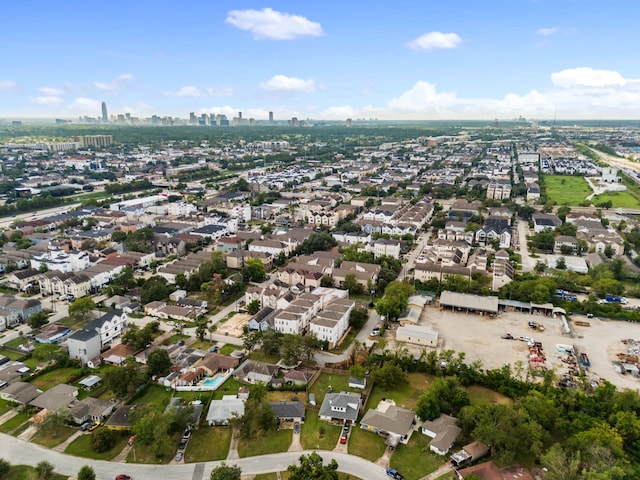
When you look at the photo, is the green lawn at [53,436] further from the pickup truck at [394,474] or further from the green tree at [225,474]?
the pickup truck at [394,474]

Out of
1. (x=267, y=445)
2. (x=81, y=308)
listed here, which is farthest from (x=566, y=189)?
(x=81, y=308)

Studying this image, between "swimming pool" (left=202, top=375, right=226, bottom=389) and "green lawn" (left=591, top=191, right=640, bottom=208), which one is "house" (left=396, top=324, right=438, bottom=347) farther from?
"green lawn" (left=591, top=191, right=640, bottom=208)

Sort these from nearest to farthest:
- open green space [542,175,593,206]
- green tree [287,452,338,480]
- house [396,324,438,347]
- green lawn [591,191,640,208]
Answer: green tree [287,452,338,480], house [396,324,438,347], green lawn [591,191,640,208], open green space [542,175,593,206]

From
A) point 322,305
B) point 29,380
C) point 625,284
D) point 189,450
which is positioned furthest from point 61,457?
point 625,284

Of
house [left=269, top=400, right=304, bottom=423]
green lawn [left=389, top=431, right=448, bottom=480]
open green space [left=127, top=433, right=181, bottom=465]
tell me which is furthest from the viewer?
house [left=269, top=400, right=304, bottom=423]

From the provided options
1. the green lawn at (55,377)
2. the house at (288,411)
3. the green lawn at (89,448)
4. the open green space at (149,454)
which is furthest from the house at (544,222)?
the green lawn at (55,377)

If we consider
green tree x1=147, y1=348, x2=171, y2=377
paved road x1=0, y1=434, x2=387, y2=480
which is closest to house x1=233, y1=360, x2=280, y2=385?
green tree x1=147, y1=348, x2=171, y2=377

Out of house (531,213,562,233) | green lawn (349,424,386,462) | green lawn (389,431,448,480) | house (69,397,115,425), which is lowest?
green lawn (389,431,448,480)
